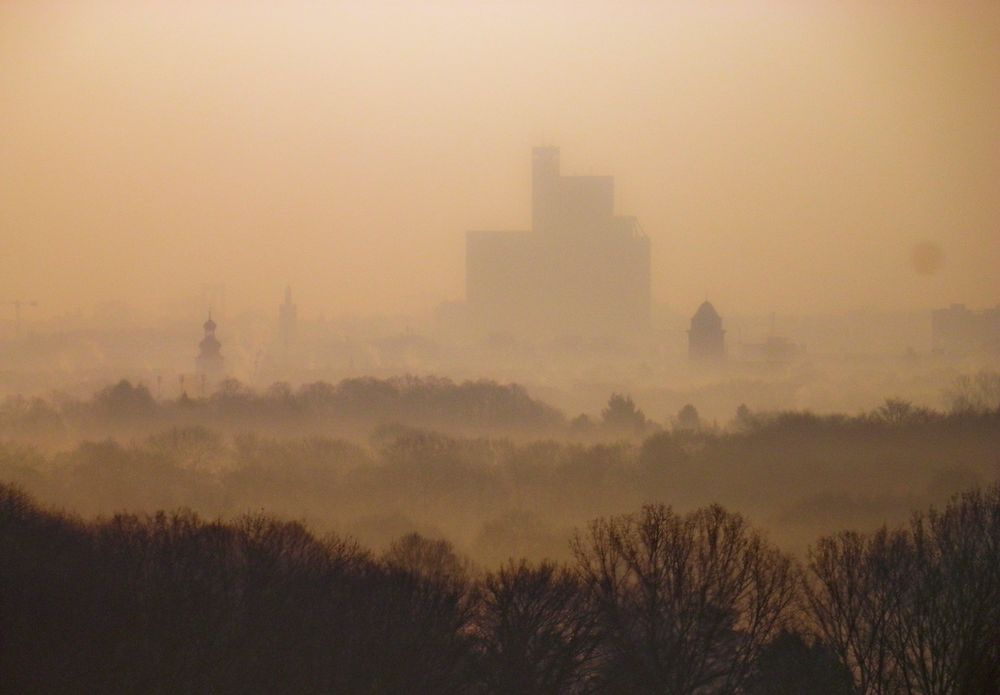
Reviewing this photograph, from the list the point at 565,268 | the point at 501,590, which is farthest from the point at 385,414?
the point at 501,590

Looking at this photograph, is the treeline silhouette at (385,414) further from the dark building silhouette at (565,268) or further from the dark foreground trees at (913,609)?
the dark foreground trees at (913,609)

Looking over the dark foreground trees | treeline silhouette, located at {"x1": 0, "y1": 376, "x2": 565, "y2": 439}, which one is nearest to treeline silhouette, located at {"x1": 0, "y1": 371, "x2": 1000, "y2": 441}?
treeline silhouette, located at {"x1": 0, "y1": 376, "x2": 565, "y2": 439}

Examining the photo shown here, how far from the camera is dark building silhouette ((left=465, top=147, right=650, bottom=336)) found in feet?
443

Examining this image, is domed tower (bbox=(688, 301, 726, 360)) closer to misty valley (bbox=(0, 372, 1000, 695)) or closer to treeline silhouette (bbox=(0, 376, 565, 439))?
treeline silhouette (bbox=(0, 376, 565, 439))

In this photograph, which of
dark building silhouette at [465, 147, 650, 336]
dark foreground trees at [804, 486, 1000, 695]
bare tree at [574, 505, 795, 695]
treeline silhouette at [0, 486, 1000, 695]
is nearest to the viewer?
treeline silhouette at [0, 486, 1000, 695]

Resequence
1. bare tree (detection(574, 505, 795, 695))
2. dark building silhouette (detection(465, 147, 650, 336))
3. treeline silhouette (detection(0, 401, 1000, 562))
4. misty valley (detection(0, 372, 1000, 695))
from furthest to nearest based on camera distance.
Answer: dark building silhouette (detection(465, 147, 650, 336)) → treeline silhouette (detection(0, 401, 1000, 562)) → bare tree (detection(574, 505, 795, 695)) → misty valley (detection(0, 372, 1000, 695))

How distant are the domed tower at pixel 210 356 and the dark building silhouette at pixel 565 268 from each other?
21364 millimetres

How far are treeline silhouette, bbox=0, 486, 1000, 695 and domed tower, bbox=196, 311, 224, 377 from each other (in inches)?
3450

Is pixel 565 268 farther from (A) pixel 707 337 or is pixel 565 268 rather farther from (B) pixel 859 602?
(B) pixel 859 602

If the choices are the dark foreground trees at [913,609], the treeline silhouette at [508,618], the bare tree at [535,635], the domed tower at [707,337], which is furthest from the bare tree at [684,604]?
the domed tower at [707,337]

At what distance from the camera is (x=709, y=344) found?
5581 inches

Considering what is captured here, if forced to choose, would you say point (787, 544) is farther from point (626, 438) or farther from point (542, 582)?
point (626, 438)

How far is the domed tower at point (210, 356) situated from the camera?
143 meters

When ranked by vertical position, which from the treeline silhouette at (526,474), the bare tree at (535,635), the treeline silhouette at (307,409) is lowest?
the bare tree at (535,635)
